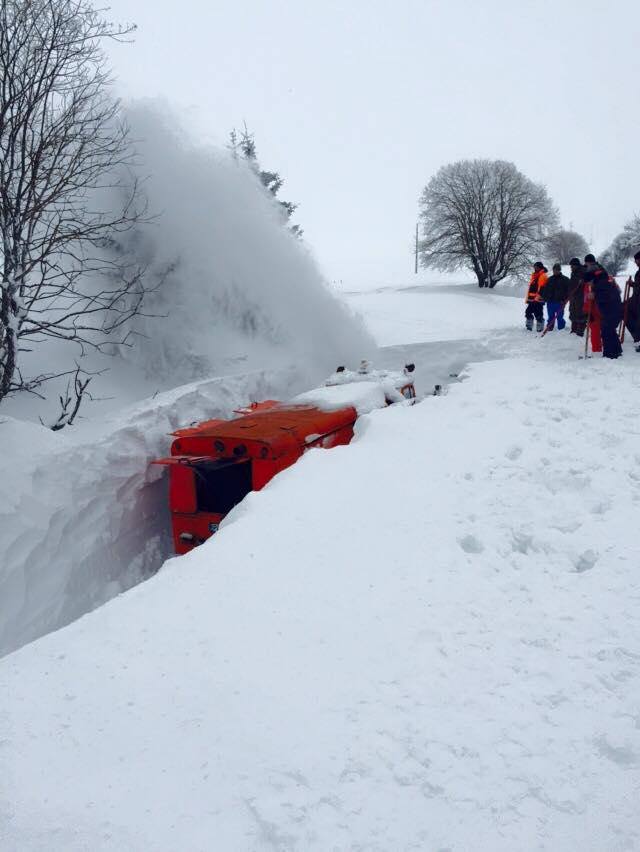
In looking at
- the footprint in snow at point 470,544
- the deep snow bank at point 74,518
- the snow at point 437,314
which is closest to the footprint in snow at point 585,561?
the footprint in snow at point 470,544

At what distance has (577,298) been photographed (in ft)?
38.1

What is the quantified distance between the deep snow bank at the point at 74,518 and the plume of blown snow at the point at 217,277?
15.0ft

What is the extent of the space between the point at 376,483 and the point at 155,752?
9.47ft

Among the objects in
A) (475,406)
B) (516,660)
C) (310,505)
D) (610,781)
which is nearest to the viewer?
(610,781)

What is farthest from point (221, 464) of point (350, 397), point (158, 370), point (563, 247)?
point (563, 247)

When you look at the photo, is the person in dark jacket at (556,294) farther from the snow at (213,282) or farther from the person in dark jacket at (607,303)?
the snow at (213,282)

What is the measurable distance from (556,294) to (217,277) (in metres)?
7.72

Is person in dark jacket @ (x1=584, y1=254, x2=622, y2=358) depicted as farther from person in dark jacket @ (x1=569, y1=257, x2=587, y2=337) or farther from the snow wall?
the snow wall

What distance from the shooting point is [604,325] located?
9.66 metres

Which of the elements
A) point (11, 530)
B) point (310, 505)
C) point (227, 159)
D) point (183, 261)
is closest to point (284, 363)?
point (183, 261)

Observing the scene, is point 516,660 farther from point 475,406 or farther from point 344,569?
point 475,406

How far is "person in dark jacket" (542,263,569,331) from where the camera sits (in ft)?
41.3

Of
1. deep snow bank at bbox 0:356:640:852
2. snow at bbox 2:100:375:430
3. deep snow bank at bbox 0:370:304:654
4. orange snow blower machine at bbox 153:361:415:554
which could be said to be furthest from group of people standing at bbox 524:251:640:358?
deep snow bank at bbox 0:370:304:654

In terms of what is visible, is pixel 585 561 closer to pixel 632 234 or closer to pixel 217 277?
pixel 217 277
